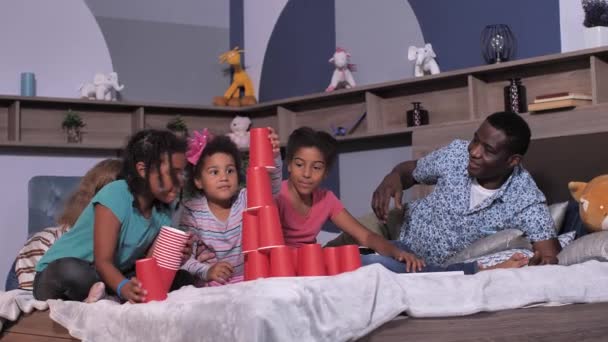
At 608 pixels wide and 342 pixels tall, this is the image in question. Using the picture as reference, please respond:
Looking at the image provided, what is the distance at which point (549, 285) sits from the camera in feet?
7.16

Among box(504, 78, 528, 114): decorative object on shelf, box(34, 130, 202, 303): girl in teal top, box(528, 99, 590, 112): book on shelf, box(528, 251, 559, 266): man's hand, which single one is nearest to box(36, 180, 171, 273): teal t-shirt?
box(34, 130, 202, 303): girl in teal top

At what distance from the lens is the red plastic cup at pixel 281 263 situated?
1.93 metres

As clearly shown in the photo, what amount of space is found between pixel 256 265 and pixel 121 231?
62cm

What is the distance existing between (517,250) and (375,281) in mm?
Result: 1247

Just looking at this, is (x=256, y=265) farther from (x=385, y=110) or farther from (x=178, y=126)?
(x=178, y=126)

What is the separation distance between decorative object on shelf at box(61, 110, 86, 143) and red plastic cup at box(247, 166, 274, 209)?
3018 mm

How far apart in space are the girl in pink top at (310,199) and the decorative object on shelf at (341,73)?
1816 millimetres

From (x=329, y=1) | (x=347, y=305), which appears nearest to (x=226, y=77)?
(x=329, y=1)

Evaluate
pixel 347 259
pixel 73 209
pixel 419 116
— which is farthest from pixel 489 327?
pixel 419 116

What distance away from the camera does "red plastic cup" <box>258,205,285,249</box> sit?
201cm

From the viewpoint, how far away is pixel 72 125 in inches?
196

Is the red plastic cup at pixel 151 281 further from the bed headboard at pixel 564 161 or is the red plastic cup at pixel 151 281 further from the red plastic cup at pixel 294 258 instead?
the bed headboard at pixel 564 161


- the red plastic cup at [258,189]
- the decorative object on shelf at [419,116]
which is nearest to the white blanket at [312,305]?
the red plastic cup at [258,189]

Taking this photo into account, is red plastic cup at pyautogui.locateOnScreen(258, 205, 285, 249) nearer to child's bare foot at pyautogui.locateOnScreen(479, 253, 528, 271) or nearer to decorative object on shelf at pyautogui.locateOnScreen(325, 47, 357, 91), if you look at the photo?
child's bare foot at pyautogui.locateOnScreen(479, 253, 528, 271)
